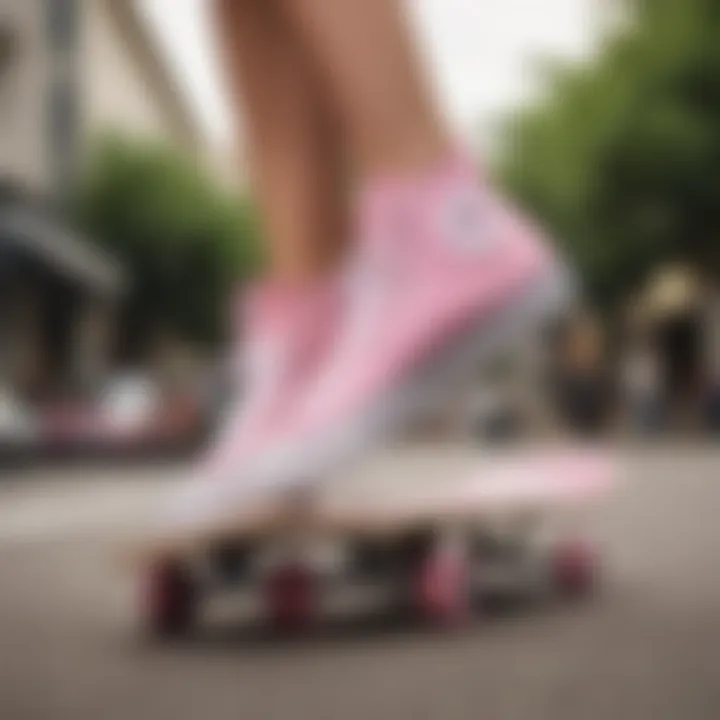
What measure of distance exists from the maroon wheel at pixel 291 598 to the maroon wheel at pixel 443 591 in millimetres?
23

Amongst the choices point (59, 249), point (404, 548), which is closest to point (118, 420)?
point (59, 249)

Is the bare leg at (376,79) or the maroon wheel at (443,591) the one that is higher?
the bare leg at (376,79)

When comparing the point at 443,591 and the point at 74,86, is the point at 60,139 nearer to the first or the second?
the point at 74,86

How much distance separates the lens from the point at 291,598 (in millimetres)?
363

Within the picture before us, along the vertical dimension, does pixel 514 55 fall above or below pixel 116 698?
above

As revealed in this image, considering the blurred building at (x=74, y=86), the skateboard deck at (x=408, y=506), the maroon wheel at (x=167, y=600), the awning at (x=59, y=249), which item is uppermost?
the blurred building at (x=74, y=86)

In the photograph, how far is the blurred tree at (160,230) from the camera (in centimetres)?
29

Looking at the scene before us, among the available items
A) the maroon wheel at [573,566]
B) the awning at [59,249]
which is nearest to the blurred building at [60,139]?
the awning at [59,249]

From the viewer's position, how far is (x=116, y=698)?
10.1 inches

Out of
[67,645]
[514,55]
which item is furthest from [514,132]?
[67,645]

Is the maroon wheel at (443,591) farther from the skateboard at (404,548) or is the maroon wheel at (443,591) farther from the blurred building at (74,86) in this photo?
the blurred building at (74,86)

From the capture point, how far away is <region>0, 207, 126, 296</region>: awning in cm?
27

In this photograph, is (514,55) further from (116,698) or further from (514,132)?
(116,698)

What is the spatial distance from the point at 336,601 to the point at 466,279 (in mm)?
80
